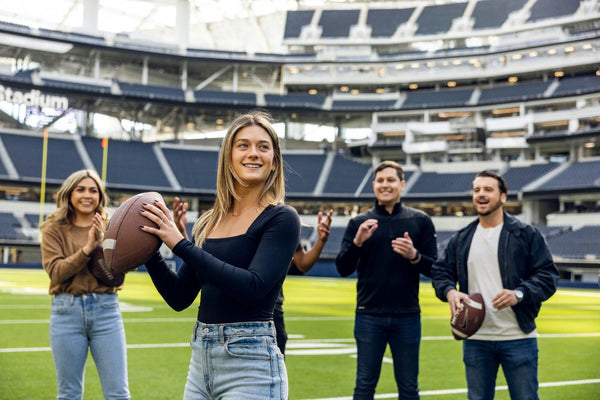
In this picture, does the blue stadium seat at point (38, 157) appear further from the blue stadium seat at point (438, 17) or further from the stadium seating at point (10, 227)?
the blue stadium seat at point (438, 17)

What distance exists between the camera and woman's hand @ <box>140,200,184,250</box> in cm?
275

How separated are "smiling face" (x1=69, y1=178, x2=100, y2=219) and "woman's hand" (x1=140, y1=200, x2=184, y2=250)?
2.35m

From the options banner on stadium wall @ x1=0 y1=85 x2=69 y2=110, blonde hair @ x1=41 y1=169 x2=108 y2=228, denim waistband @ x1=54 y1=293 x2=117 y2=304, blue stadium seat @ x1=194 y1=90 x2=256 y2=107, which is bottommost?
denim waistband @ x1=54 y1=293 x2=117 y2=304

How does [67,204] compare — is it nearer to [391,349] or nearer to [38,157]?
[391,349]

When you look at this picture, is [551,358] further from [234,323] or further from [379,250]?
[234,323]

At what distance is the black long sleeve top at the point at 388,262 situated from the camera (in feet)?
19.0

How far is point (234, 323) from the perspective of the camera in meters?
2.82

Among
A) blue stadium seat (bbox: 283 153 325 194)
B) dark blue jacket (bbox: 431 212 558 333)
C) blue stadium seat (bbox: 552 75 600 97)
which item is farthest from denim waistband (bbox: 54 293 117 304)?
blue stadium seat (bbox: 552 75 600 97)

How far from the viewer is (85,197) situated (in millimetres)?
4969

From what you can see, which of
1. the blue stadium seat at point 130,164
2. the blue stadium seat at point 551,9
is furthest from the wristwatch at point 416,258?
the blue stadium seat at point 551,9

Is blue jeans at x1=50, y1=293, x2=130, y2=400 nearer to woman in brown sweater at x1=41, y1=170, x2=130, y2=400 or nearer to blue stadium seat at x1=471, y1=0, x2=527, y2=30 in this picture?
woman in brown sweater at x1=41, y1=170, x2=130, y2=400

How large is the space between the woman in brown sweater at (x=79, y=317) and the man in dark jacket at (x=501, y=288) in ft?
8.18

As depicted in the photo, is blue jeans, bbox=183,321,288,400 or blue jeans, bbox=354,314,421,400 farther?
blue jeans, bbox=354,314,421,400

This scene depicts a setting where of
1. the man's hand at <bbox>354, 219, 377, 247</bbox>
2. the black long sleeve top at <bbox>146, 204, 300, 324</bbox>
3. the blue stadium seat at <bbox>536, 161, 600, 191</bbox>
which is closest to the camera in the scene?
the black long sleeve top at <bbox>146, 204, 300, 324</bbox>
